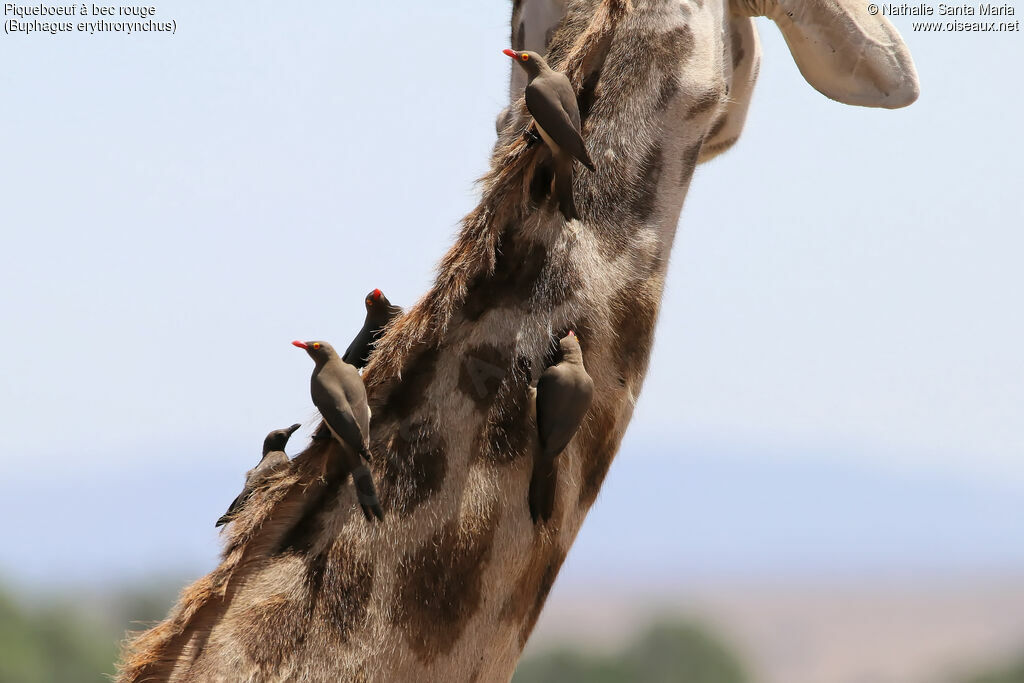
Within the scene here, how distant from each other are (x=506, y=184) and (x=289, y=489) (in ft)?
4.96

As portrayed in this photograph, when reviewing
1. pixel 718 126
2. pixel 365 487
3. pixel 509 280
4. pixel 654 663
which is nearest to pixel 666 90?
pixel 718 126

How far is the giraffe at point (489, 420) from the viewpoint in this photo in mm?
5508

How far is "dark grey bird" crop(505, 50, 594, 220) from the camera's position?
5.71 m

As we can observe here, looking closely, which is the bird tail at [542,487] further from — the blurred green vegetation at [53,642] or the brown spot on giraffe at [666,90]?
the blurred green vegetation at [53,642]

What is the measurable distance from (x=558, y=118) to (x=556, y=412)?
3.80 ft

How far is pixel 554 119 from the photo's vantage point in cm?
571

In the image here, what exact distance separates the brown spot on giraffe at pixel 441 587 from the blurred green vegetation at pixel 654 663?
4614cm

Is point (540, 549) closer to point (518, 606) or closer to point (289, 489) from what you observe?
point (518, 606)

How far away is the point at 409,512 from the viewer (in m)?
5.61

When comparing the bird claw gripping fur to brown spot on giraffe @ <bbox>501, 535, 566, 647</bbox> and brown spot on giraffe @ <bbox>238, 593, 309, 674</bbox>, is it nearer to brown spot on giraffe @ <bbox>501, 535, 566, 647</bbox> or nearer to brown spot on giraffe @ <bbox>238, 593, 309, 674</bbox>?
brown spot on giraffe @ <bbox>501, 535, 566, 647</bbox>

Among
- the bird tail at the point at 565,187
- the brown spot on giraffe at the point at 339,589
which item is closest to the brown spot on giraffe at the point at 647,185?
the bird tail at the point at 565,187

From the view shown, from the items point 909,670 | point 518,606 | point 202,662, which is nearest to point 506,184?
point 518,606

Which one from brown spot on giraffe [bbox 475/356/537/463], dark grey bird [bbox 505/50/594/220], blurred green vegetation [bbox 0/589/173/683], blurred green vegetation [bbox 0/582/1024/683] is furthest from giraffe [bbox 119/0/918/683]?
blurred green vegetation [bbox 0/582/1024/683]

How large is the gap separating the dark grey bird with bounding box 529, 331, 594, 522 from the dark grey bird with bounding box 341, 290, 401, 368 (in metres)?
0.87
